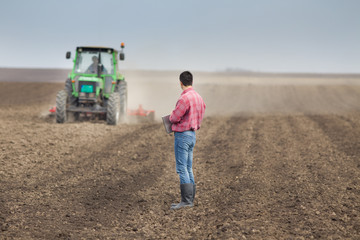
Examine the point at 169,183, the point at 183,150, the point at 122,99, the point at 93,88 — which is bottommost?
the point at 169,183

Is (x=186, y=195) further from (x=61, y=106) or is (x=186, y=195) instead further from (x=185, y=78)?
(x=61, y=106)

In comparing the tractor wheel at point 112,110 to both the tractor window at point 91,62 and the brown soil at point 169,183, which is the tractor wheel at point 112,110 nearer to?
the brown soil at point 169,183

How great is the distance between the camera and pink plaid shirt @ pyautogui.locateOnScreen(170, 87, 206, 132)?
5480mm

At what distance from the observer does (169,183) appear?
7.46 metres

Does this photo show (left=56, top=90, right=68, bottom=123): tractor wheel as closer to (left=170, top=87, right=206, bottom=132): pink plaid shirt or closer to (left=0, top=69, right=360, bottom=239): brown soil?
(left=0, top=69, right=360, bottom=239): brown soil

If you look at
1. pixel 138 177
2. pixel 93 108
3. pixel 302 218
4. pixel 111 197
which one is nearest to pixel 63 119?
pixel 93 108

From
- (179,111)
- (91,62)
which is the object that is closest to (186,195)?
(179,111)

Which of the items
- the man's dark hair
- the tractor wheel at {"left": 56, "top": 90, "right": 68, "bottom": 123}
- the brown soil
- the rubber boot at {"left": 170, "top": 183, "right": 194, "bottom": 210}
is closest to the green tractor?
the tractor wheel at {"left": 56, "top": 90, "right": 68, "bottom": 123}

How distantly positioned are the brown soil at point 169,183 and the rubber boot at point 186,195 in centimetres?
12

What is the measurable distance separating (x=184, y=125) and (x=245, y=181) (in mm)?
2448

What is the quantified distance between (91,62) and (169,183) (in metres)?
8.22

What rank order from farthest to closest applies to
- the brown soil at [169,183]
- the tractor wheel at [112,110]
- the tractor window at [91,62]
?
the tractor window at [91,62]
the tractor wheel at [112,110]
the brown soil at [169,183]

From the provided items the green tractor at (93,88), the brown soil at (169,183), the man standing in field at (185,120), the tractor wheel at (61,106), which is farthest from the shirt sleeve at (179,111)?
the tractor wheel at (61,106)

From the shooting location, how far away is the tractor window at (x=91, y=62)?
14430 millimetres
